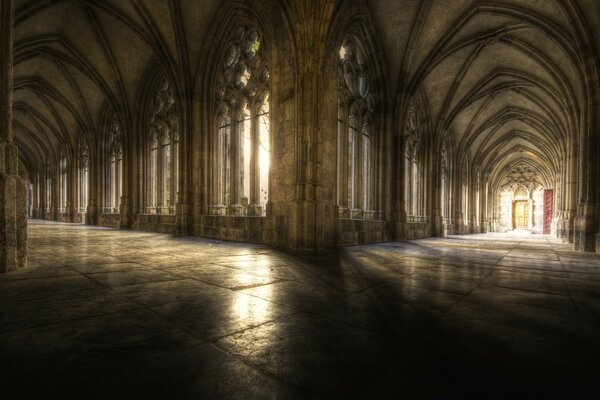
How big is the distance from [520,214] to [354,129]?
45414 millimetres

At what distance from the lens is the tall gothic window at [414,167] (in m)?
16.0

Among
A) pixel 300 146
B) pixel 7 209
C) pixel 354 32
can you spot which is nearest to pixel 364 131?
pixel 354 32

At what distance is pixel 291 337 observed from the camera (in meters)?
1.98

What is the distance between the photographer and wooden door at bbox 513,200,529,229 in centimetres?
4525

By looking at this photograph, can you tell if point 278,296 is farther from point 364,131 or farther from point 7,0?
point 364,131

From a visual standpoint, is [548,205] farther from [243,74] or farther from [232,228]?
[232,228]

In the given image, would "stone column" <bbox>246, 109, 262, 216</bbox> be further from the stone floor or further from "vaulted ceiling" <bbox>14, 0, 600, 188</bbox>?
the stone floor

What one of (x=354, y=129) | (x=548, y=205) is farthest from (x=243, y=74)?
(x=548, y=205)

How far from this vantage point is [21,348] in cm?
175

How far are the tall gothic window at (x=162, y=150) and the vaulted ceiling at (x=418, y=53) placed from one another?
5.30ft

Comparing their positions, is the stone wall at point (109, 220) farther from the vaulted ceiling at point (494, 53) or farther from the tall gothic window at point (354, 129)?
the vaulted ceiling at point (494, 53)

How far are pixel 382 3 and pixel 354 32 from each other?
1362 mm

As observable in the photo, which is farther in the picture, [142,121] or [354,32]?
[142,121]

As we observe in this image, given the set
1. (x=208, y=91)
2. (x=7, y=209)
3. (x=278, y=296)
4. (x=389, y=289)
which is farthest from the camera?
(x=208, y=91)
